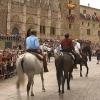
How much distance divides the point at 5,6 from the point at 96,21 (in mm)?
29956

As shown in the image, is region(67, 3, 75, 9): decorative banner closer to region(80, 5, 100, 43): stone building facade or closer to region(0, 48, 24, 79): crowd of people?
region(80, 5, 100, 43): stone building facade

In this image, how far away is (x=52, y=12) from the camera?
4272cm

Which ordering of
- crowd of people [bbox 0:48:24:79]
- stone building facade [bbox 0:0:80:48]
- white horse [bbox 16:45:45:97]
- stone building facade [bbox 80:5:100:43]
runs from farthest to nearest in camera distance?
stone building facade [bbox 80:5:100:43] → stone building facade [bbox 0:0:80:48] → crowd of people [bbox 0:48:24:79] → white horse [bbox 16:45:45:97]

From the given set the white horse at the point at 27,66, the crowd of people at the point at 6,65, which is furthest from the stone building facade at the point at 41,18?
the white horse at the point at 27,66

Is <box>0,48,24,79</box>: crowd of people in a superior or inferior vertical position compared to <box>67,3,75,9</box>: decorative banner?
inferior

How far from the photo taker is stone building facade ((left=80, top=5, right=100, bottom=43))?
5451cm

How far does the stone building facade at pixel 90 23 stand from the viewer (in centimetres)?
5451

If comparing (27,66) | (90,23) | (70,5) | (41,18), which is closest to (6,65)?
(27,66)

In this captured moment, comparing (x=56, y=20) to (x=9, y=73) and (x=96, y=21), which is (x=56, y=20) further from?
(x=9, y=73)

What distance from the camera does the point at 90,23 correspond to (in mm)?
56406

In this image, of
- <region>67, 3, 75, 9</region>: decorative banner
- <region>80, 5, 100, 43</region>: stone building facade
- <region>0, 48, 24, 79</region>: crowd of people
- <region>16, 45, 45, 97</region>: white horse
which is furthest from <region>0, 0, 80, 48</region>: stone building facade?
<region>16, 45, 45, 97</region>: white horse

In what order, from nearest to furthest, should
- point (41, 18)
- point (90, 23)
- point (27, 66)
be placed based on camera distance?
point (27, 66) → point (41, 18) → point (90, 23)

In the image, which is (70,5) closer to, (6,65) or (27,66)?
(6,65)

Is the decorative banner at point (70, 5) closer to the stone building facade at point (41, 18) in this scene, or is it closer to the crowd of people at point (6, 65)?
the stone building facade at point (41, 18)
